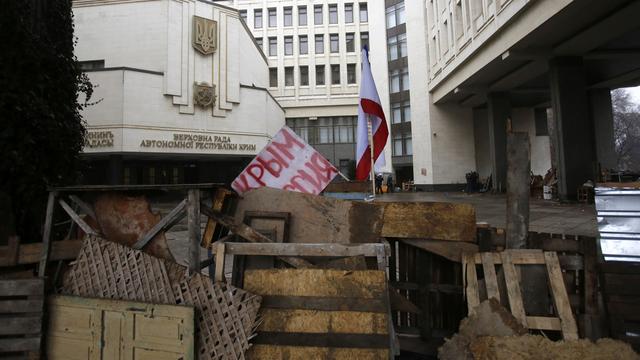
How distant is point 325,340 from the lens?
3.09m

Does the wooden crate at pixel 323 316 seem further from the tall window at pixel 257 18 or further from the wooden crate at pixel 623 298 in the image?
the tall window at pixel 257 18

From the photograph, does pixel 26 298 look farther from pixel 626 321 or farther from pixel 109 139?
pixel 109 139

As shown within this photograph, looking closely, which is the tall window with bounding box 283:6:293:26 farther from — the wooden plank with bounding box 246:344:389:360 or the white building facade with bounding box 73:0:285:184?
the wooden plank with bounding box 246:344:389:360

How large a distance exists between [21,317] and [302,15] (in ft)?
156

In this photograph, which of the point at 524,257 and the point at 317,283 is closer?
the point at 317,283

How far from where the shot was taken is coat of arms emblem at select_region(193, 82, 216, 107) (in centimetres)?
2739

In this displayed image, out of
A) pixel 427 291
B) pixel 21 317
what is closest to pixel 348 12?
pixel 427 291

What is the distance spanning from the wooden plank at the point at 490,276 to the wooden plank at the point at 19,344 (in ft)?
14.2

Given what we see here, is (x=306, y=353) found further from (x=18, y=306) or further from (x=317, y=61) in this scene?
(x=317, y=61)

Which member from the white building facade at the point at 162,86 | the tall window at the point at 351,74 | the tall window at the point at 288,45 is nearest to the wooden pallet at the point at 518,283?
the white building facade at the point at 162,86

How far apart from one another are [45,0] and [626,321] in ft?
26.5

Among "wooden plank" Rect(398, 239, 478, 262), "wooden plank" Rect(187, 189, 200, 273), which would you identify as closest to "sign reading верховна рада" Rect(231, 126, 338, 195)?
"wooden plank" Rect(187, 189, 200, 273)

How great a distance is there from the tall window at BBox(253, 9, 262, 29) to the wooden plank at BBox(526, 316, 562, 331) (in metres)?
48.3

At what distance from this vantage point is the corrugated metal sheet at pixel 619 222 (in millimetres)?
4020
